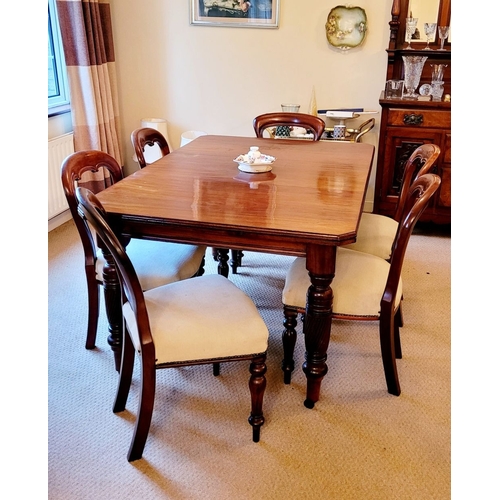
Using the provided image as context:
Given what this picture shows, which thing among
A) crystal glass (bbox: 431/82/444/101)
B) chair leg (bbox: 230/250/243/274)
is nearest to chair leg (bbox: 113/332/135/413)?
chair leg (bbox: 230/250/243/274)

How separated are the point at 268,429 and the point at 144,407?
0.46 m

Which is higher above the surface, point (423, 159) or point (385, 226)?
point (423, 159)

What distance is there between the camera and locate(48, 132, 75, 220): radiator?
11.3 ft

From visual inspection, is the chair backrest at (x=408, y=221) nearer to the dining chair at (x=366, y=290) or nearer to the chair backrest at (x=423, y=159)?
the dining chair at (x=366, y=290)

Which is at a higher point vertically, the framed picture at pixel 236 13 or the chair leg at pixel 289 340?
the framed picture at pixel 236 13

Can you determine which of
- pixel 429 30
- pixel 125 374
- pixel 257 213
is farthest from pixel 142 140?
pixel 429 30

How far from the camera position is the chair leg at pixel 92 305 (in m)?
2.18

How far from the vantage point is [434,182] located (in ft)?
5.64

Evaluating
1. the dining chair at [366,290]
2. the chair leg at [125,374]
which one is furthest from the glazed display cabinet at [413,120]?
the chair leg at [125,374]

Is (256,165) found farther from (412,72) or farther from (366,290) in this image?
(412,72)

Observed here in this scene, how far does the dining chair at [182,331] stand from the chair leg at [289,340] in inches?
10.5

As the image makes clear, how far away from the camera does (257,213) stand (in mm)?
1752

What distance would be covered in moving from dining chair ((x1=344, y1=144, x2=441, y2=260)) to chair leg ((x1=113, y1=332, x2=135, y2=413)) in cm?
100
